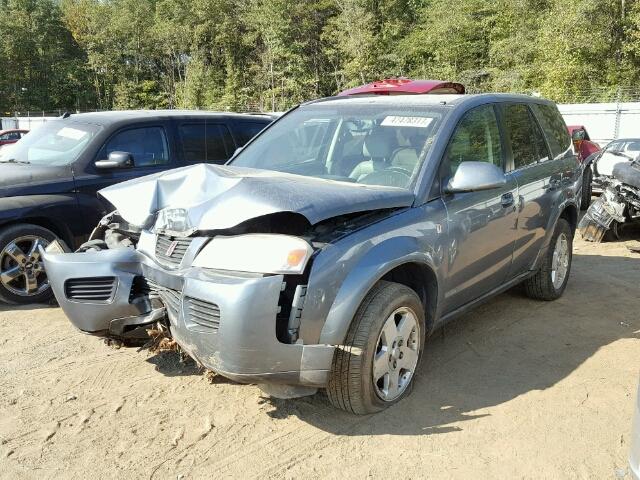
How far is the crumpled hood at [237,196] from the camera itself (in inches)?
117

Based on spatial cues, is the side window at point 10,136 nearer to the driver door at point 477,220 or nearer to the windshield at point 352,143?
the windshield at point 352,143

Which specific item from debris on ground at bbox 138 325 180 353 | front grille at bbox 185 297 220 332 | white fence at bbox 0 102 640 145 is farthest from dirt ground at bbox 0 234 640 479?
white fence at bbox 0 102 640 145

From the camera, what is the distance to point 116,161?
558 centimetres

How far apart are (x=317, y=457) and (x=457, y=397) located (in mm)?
1068

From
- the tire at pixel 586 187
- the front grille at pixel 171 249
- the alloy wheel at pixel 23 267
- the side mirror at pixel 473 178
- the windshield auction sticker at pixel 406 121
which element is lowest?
the tire at pixel 586 187

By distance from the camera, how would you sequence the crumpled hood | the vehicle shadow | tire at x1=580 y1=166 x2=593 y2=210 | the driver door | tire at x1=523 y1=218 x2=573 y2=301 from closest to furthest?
the crumpled hood → the vehicle shadow → the driver door → tire at x1=523 y1=218 x2=573 y2=301 → tire at x1=580 y1=166 x2=593 y2=210

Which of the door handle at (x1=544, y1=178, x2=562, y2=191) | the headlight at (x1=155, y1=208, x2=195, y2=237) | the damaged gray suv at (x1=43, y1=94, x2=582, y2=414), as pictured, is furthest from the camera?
the door handle at (x1=544, y1=178, x2=562, y2=191)

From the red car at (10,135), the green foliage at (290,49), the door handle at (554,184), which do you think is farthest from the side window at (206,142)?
the green foliage at (290,49)

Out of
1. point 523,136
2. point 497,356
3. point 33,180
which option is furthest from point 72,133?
point 497,356

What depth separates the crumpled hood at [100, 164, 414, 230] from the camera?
2.98 metres

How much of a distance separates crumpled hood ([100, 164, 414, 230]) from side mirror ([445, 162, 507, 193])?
0.33 meters

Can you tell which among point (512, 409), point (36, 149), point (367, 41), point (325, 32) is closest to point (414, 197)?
point (512, 409)

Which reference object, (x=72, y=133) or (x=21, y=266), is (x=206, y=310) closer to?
(x=21, y=266)

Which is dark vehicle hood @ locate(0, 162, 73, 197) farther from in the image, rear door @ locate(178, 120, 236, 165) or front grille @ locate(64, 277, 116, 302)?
front grille @ locate(64, 277, 116, 302)
